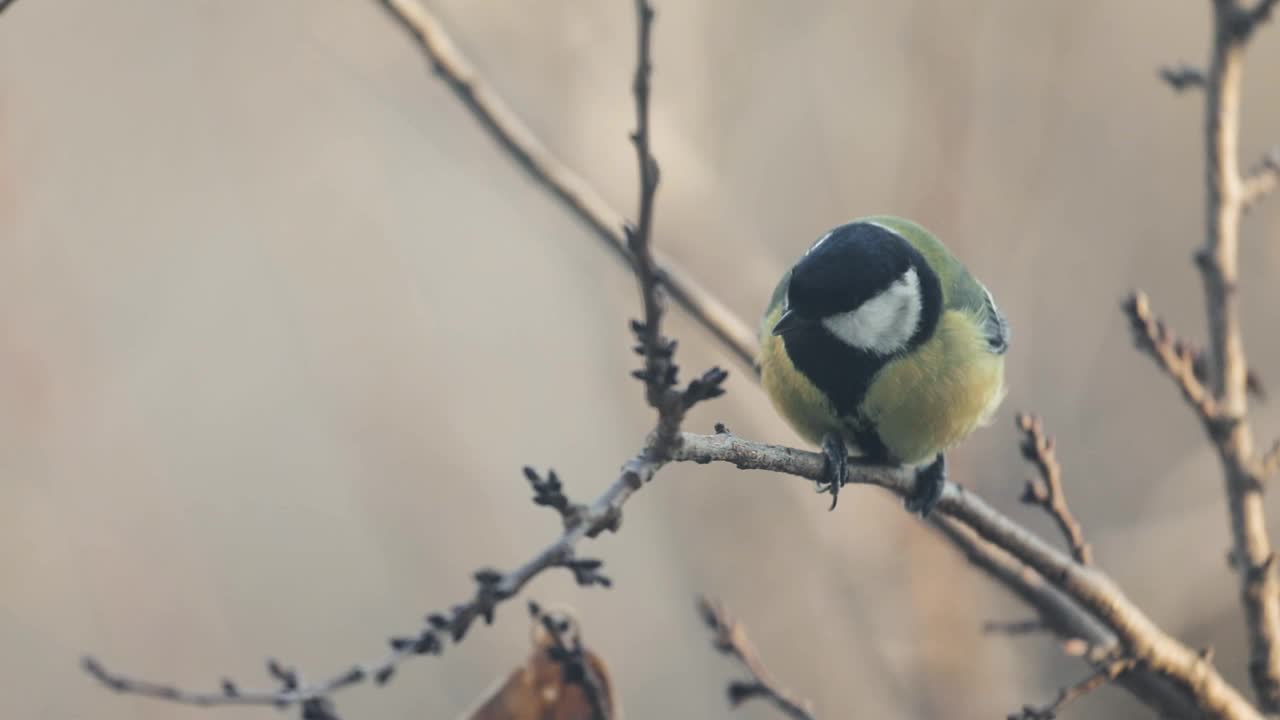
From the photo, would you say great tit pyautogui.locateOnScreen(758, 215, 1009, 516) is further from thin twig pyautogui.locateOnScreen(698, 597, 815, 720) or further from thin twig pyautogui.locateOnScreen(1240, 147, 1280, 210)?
thin twig pyautogui.locateOnScreen(1240, 147, 1280, 210)

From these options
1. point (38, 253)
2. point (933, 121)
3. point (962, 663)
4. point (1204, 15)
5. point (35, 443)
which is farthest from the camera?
point (1204, 15)

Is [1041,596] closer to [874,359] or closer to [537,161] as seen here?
[874,359]

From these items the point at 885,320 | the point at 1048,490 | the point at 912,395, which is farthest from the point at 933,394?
the point at 1048,490

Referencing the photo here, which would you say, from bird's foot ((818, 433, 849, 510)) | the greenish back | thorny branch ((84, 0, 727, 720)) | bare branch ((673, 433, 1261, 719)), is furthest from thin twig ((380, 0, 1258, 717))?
thorny branch ((84, 0, 727, 720))

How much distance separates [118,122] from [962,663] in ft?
→ 13.3

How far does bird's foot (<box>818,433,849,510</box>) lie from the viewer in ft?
5.65

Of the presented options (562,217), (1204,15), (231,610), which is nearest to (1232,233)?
(562,217)

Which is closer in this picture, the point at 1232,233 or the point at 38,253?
the point at 1232,233

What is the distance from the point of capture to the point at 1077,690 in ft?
5.51

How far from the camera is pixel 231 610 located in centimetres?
452

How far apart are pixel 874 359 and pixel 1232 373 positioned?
1.89 feet

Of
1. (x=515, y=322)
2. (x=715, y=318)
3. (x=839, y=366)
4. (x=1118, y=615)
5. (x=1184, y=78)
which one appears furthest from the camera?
(x=515, y=322)

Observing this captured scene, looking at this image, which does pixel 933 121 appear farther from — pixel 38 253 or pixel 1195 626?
pixel 38 253

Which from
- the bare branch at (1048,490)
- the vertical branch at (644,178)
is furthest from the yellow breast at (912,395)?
the vertical branch at (644,178)
